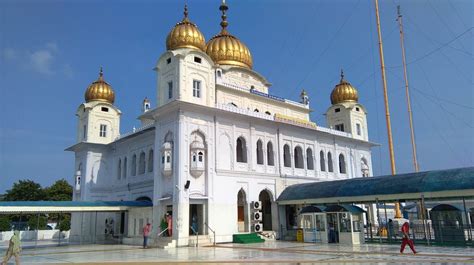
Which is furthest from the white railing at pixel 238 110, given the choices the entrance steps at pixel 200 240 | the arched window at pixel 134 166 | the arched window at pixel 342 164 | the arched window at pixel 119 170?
the arched window at pixel 119 170

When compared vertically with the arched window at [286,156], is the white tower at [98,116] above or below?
above

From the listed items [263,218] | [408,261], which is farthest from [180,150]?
[408,261]

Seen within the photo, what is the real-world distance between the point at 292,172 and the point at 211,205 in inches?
317

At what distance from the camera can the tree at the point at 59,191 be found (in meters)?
52.2

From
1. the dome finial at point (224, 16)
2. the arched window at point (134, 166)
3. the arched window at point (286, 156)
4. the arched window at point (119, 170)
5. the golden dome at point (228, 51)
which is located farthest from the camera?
the dome finial at point (224, 16)

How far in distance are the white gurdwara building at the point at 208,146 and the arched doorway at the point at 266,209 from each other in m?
0.08

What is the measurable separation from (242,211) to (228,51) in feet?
43.9

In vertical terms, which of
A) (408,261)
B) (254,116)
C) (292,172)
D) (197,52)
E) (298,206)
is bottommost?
(408,261)

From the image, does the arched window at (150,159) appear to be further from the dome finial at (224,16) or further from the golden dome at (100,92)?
the dome finial at (224,16)

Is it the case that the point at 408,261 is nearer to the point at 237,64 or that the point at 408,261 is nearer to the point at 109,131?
the point at 237,64

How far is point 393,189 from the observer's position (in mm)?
22203

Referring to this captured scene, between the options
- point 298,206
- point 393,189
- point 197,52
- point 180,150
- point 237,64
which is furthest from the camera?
point 237,64

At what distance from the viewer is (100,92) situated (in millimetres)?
35281

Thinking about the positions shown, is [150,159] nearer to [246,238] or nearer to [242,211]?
[242,211]
